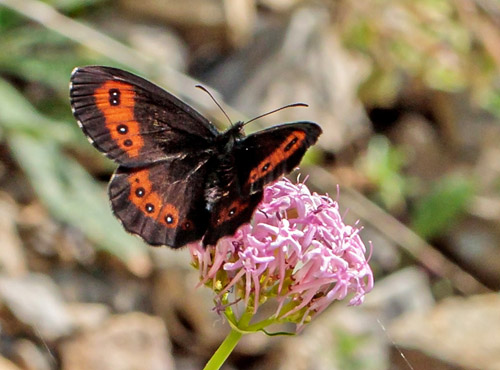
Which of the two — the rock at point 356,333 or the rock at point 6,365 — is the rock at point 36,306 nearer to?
the rock at point 6,365

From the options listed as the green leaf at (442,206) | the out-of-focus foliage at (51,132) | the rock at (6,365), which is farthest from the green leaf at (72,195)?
the green leaf at (442,206)

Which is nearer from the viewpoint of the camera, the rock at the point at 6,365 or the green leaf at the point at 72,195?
the rock at the point at 6,365

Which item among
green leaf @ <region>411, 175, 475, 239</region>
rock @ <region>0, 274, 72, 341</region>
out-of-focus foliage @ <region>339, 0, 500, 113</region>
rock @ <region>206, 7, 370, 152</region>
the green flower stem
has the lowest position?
green leaf @ <region>411, 175, 475, 239</region>

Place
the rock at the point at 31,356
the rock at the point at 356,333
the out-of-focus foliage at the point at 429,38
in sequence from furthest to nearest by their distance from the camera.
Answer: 1. the out-of-focus foliage at the point at 429,38
2. the rock at the point at 356,333
3. the rock at the point at 31,356

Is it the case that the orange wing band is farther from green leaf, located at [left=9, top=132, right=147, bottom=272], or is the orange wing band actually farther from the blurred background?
green leaf, located at [left=9, top=132, right=147, bottom=272]

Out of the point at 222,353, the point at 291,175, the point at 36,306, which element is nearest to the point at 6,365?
the point at 36,306

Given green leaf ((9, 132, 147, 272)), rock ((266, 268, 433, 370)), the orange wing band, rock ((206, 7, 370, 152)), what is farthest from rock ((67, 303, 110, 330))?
the orange wing band
